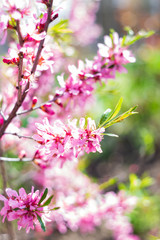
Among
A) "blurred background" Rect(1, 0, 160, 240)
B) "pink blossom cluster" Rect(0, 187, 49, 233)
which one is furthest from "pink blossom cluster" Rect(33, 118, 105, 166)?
"blurred background" Rect(1, 0, 160, 240)

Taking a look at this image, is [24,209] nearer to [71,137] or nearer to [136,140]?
[71,137]

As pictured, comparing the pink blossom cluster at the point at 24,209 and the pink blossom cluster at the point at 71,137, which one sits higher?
the pink blossom cluster at the point at 71,137

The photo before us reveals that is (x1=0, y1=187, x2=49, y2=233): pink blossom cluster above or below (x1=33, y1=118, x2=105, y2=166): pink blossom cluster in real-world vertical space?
below

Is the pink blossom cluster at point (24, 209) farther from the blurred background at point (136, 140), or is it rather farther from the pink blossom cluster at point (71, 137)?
the blurred background at point (136, 140)

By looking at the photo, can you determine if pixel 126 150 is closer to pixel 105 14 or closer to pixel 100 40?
pixel 100 40

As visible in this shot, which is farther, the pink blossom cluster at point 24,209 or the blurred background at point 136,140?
the blurred background at point 136,140

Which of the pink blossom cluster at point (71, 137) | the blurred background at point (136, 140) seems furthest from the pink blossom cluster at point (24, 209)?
the blurred background at point (136, 140)

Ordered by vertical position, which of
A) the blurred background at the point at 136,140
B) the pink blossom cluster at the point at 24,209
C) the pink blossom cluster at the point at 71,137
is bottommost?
the pink blossom cluster at the point at 24,209

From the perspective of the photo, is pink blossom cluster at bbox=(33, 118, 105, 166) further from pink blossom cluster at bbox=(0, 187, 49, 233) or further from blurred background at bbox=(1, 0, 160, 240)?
blurred background at bbox=(1, 0, 160, 240)

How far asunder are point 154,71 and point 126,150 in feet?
6.08

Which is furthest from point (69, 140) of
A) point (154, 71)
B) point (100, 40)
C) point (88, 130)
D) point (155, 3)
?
point (155, 3)

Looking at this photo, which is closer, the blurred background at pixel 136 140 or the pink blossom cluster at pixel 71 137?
the pink blossom cluster at pixel 71 137

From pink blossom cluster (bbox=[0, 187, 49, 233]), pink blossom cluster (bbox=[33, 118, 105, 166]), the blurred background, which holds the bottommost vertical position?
pink blossom cluster (bbox=[0, 187, 49, 233])

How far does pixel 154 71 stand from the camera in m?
5.58
